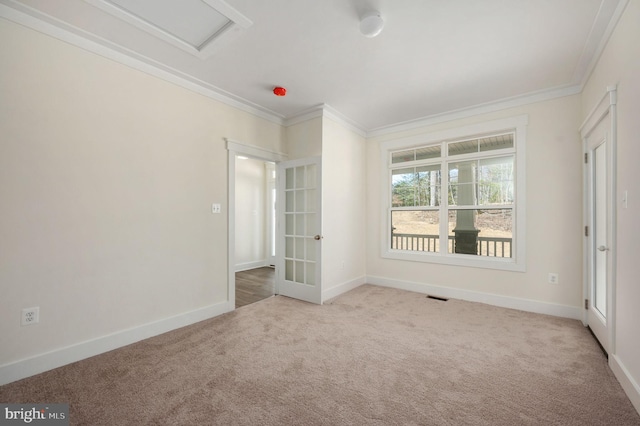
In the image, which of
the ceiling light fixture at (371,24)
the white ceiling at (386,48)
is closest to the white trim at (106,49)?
the white ceiling at (386,48)

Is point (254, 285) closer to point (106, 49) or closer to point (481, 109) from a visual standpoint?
point (106, 49)

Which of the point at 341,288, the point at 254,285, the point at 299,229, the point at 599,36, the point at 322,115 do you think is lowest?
the point at 254,285

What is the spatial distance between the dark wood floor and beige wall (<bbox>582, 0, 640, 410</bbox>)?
3.55m

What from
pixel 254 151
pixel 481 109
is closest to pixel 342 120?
pixel 254 151

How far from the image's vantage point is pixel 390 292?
403 centimetres

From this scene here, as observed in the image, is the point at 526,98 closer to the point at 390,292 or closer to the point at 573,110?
the point at 573,110

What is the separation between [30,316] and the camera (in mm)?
1956

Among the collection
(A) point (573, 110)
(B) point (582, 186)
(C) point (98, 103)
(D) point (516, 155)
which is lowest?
(B) point (582, 186)

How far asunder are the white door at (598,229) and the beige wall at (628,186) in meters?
0.43

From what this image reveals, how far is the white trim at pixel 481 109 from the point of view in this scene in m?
3.09

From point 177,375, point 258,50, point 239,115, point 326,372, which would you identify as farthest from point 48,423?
point 239,115

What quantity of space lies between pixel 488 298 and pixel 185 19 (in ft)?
14.5

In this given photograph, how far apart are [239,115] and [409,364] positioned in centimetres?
330

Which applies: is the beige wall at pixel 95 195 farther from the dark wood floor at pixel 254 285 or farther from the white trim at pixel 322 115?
the white trim at pixel 322 115
